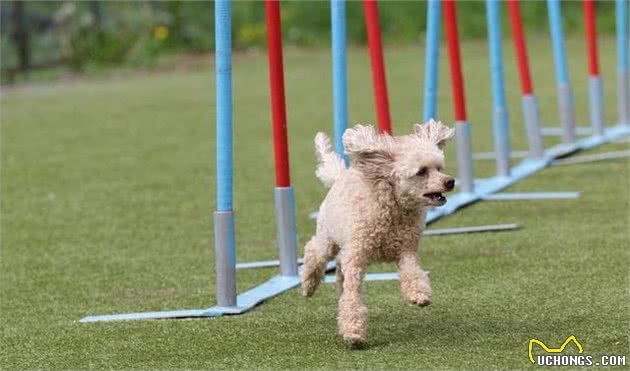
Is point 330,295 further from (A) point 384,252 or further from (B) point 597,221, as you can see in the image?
(B) point 597,221

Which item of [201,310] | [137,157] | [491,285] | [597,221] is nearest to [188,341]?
[201,310]

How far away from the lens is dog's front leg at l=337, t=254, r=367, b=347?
18.3 feet

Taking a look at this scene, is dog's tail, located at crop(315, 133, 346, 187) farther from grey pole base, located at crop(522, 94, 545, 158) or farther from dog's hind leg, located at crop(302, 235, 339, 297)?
grey pole base, located at crop(522, 94, 545, 158)

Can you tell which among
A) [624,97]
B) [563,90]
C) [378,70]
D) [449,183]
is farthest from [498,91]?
[449,183]

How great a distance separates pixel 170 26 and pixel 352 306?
870 inches

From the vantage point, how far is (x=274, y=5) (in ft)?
23.6

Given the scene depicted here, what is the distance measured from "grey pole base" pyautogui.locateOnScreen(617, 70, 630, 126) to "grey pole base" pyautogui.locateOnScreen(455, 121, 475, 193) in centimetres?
440

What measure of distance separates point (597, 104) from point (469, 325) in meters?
7.93

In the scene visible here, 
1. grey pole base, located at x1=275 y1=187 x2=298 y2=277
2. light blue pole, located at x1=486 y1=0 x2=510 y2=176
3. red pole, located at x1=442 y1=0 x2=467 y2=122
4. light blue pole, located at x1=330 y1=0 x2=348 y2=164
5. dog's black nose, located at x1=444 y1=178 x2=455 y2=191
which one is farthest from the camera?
light blue pole, located at x1=486 y1=0 x2=510 y2=176

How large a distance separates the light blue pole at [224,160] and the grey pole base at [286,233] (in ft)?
2.30

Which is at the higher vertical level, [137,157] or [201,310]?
[137,157]

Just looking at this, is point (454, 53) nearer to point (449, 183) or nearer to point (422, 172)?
point (422, 172)

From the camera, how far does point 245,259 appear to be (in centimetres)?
821

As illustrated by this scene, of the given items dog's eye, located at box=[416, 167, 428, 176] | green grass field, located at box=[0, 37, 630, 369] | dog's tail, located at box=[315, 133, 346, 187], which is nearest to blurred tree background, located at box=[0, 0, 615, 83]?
green grass field, located at box=[0, 37, 630, 369]
